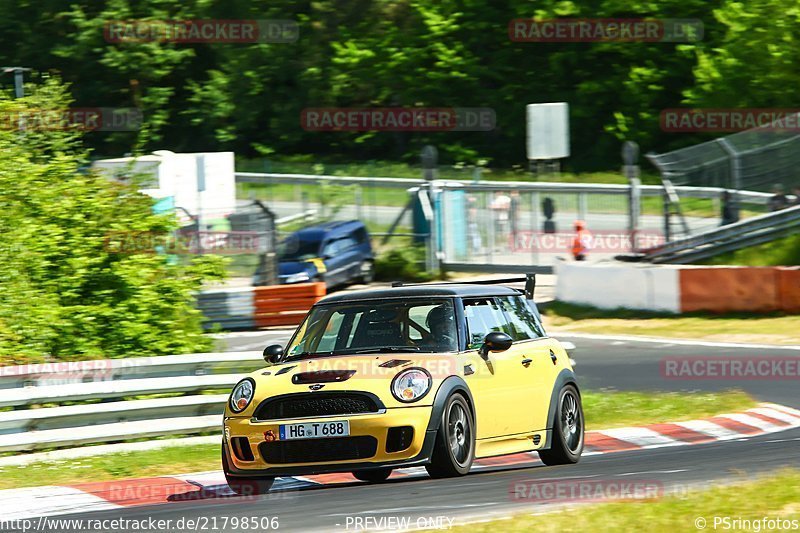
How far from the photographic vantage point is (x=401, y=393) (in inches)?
338

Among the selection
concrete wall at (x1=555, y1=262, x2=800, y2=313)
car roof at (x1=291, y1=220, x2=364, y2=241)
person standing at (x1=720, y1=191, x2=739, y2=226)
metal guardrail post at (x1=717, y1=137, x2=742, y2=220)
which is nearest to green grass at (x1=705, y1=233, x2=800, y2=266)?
person standing at (x1=720, y1=191, x2=739, y2=226)

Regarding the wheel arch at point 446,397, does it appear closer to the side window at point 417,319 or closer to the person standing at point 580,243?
the side window at point 417,319

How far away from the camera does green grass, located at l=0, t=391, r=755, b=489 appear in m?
10.6

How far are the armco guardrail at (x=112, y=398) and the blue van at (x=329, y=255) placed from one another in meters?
16.8

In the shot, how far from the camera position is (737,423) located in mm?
13273

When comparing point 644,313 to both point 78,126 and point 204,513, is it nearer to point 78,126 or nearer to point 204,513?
point 78,126

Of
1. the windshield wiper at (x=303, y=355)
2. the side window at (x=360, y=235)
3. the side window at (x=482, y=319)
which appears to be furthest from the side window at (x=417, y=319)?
the side window at (x=360, y=235)

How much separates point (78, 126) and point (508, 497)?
9.70m

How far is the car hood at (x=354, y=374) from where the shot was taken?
8617 mm

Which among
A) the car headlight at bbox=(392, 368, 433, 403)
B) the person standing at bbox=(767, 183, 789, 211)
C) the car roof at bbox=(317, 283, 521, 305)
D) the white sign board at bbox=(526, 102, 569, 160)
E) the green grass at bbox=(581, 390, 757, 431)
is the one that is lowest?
the green grass at bbox=(581, 390, 757, 431)

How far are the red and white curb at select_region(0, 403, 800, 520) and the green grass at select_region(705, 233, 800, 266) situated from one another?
39.5 feet

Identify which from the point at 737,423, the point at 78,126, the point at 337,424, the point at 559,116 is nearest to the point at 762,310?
the point at 559,116

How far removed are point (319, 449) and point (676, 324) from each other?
53.6ft

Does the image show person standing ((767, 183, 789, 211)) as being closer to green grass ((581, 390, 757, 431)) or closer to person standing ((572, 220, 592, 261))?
person standing ((572, 220, 592, 261))
